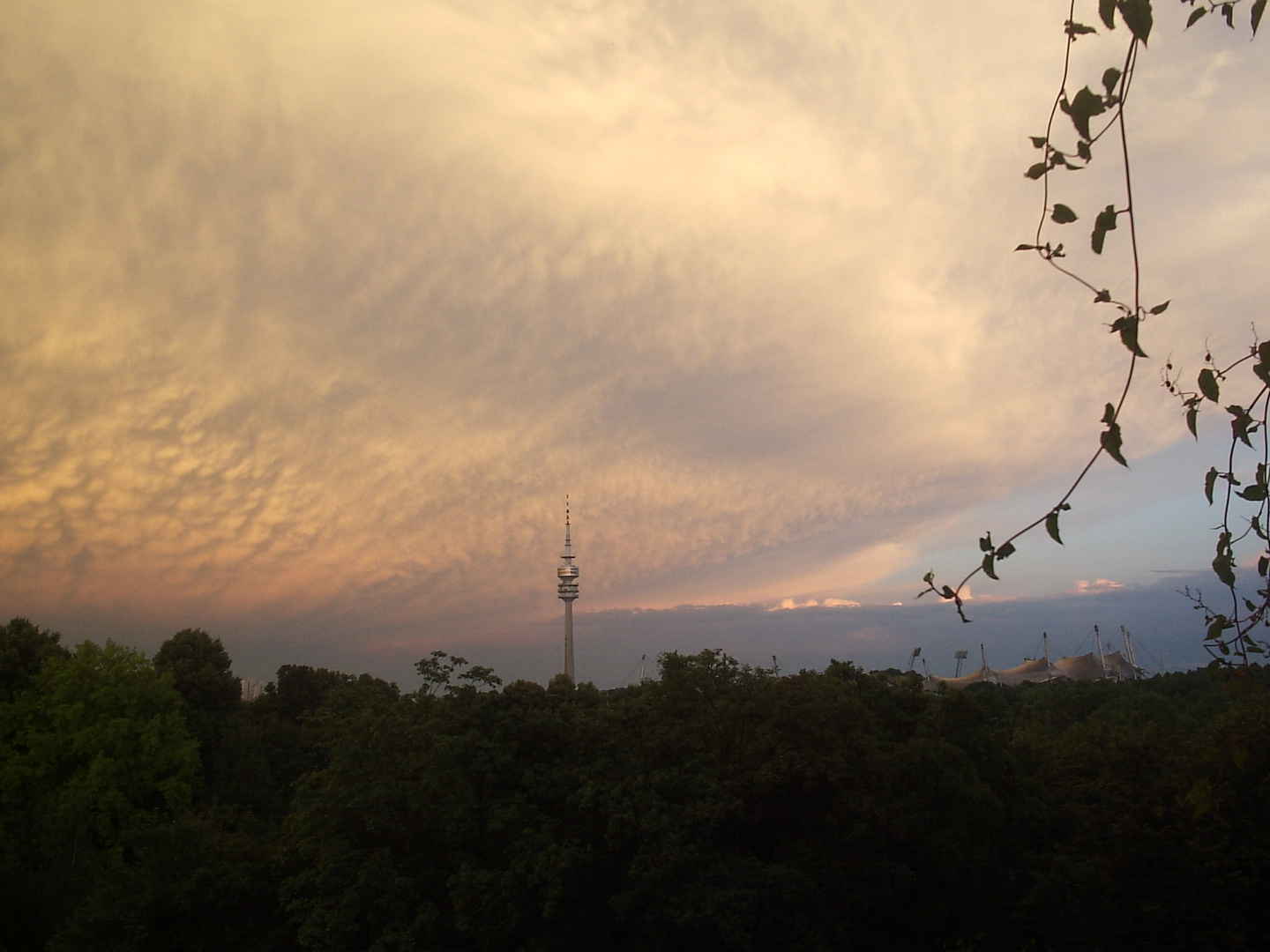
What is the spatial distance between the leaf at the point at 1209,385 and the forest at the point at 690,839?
18.4 m

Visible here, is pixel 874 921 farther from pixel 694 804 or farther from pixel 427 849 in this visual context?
pixel 427 849

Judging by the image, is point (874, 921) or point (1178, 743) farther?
point (1178, 743)

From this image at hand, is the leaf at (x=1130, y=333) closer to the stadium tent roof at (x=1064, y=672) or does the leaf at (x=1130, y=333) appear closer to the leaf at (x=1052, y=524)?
the leaf at (x=1052, y=524)

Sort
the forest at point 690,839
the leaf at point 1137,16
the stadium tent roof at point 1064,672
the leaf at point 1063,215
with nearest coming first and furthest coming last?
1. the leaf at point 1137,16
2. the leaf at point 1063,215
3. the forest at point 690,839
4. the stadium tent roof at point 1064,672

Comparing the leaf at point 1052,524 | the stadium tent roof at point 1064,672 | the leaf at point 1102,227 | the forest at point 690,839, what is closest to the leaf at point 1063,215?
the leaf at point 1102,227

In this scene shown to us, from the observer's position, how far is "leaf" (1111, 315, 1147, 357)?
2969 millimetres

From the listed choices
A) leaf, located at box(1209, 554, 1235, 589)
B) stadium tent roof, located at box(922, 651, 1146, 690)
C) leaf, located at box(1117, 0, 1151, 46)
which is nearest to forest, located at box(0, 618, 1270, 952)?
leaf, located at box(1209, 554, 1235, 589)

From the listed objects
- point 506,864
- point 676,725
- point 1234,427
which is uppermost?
point 1234,427

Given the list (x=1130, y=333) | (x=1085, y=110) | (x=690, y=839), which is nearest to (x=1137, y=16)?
(x=1085, y=110)

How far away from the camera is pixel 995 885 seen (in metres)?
23.1

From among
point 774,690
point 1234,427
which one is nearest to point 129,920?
point 774,690

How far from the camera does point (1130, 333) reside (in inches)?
118

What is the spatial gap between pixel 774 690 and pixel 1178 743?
43.4ft

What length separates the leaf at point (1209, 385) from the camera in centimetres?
319
